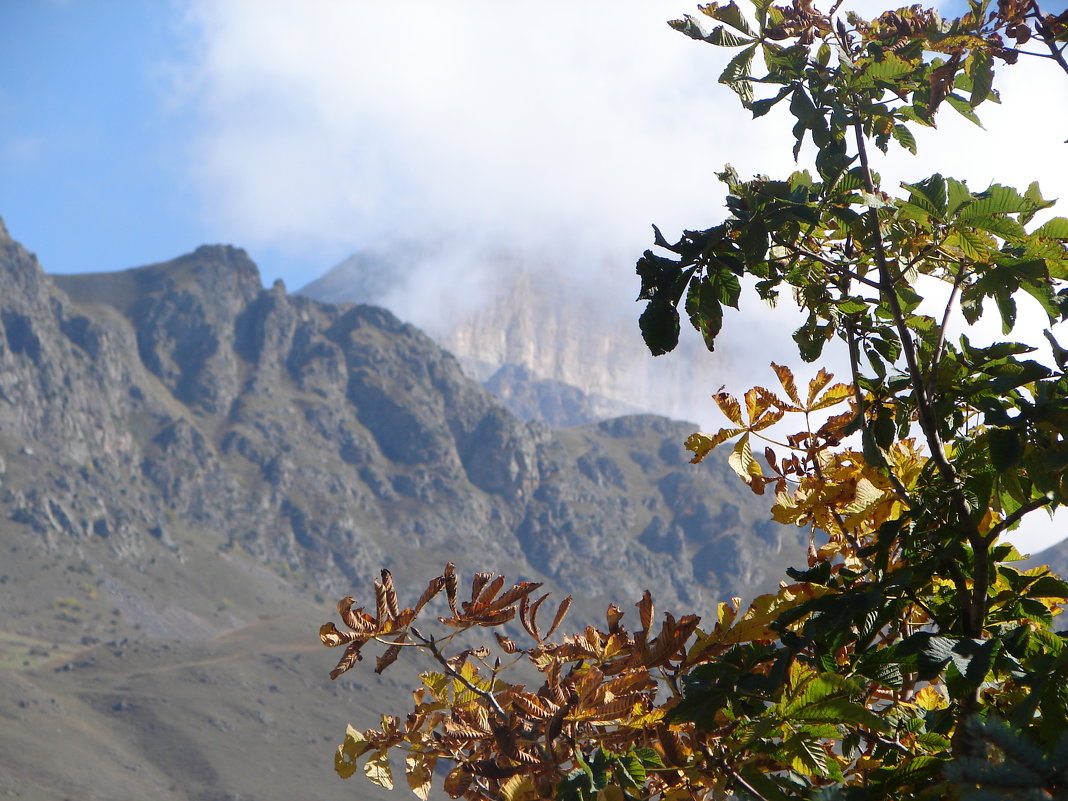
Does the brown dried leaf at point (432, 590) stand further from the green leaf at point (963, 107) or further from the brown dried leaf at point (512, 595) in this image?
the green leaf at point (963, 107)

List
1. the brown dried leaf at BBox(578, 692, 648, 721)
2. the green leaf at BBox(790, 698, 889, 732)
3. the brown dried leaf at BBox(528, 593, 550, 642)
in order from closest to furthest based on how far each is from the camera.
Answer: the green leaf at BBox(790, 698, 889, 732), the brown dried leaf at BBox(578, 692, 648, 721), the brown dried leaf at BBox(528, 593, 550, 642)

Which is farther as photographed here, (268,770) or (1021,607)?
(268,770)

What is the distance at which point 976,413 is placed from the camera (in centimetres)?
374

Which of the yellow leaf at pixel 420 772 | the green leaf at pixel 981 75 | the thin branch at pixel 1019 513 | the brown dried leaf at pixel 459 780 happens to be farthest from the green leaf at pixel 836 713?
the green leaf at pixel 981 75

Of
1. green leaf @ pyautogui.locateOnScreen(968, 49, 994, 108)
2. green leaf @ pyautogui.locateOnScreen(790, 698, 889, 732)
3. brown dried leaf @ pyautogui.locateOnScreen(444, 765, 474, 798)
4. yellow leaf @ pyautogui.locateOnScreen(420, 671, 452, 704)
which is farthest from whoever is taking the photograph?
green leaf @ pyautogui.locateOnScreen(968, 49, 994, 108)

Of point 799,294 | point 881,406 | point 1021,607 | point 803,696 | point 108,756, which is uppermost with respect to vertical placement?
point 799,294

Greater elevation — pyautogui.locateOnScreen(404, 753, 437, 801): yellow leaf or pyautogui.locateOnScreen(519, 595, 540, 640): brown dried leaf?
pyautogui.locateOnScreen(519, 595, 540, 640): brown dried leaf

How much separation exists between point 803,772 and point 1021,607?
81 cm

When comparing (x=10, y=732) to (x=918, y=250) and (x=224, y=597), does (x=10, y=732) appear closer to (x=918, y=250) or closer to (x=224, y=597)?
(x=224, y=597)

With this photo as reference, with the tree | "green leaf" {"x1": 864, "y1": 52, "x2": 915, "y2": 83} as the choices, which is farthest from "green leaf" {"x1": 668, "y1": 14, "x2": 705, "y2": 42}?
"green leaf" {"x1": 864, "y1": 52, "x2": 915, "y2": 83}

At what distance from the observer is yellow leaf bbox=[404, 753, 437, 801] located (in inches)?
146

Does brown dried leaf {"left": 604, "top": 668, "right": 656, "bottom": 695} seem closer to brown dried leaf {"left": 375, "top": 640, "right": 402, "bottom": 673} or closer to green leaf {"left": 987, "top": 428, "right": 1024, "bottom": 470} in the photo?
brown dried leaf {"left": 375, "top": 640, "right": 402, "bottom": 673}

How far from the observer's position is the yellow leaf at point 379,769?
3.59 m

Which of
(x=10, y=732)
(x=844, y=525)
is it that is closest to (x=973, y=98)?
(x=844, y=525)
